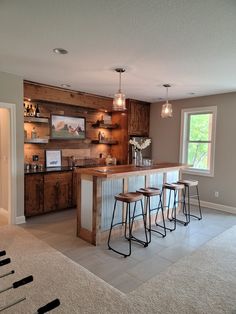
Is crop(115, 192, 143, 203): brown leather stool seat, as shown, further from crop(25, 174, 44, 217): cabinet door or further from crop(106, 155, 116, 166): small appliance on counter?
crop(106, 155, 116, 166): small appliance on counter

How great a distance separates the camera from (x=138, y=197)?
10.4ft

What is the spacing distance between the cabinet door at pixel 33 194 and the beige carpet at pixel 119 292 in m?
1.18

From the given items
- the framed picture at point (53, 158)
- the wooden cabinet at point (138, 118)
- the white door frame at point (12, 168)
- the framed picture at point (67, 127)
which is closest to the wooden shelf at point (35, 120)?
the framed picture at point (67, 127)

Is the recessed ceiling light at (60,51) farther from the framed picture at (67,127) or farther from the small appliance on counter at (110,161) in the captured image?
the small appliance on counter at (110,161)

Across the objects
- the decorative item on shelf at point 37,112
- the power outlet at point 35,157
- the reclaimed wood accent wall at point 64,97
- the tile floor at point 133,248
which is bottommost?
the tile floor at point 133,248

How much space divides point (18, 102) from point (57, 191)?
6.10 feet

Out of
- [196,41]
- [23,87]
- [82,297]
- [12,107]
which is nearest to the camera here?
[82,297]

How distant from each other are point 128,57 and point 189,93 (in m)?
2.63

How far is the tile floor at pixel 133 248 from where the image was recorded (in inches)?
102

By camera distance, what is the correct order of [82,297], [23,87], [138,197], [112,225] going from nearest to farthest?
[82,297] < [138,197] < [112,225] < [23,87]

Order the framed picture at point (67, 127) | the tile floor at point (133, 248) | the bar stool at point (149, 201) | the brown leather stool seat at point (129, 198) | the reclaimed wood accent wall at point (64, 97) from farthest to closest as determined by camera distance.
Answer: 1. the framed picture at point (67, 127)
2. the reclaimed wood accent wall at point (64, 97)
3. the bar stool at point (149, 201)
4. the brown leather stool seat at point (129, 198)
5. the tile floor at point (133, 248)

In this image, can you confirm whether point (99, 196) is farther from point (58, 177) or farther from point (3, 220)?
point (3, 220)

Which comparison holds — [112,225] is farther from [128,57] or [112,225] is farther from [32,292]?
[128,57]

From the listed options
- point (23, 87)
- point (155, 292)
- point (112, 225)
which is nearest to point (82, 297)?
point (155, 292)
